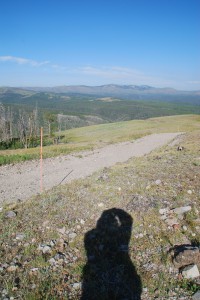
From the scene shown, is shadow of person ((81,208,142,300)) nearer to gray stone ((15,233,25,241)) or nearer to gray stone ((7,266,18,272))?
gray stone ((7,266,18,272))

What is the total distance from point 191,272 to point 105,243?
2792mm

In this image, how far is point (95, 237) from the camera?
29.2 ft

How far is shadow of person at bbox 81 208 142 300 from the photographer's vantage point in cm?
644

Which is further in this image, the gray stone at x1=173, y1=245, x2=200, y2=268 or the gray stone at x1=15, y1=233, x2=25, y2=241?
the gray stone at x1=15, y1=233, x2=25, y2=241

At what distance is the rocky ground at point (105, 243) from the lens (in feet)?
21.4

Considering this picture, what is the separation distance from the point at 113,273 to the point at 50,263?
1786mm

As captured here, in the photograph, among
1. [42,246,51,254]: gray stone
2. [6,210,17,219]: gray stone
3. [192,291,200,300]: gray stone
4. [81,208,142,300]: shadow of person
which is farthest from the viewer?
[6,210,17,219]: gray stone

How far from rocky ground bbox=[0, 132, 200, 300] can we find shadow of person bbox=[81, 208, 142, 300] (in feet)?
0.08

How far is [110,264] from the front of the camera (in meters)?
7.46

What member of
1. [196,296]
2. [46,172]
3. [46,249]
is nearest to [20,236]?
[46,249]

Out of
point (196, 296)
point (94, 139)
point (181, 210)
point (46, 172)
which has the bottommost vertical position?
point (94, 139)

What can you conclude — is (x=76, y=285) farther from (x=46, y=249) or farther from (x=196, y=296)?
(x=196, y=296)

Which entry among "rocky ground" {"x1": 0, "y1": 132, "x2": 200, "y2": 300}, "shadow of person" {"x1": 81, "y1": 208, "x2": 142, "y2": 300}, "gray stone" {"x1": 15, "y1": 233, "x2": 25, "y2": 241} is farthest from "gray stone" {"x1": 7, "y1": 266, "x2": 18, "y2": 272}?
"shadow of person" {"x1": 81, "y1": 208, "x2": 142, "y2": 300}

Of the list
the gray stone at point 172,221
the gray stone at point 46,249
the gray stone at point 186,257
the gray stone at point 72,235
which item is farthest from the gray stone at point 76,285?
the gray stone at point 172,221
